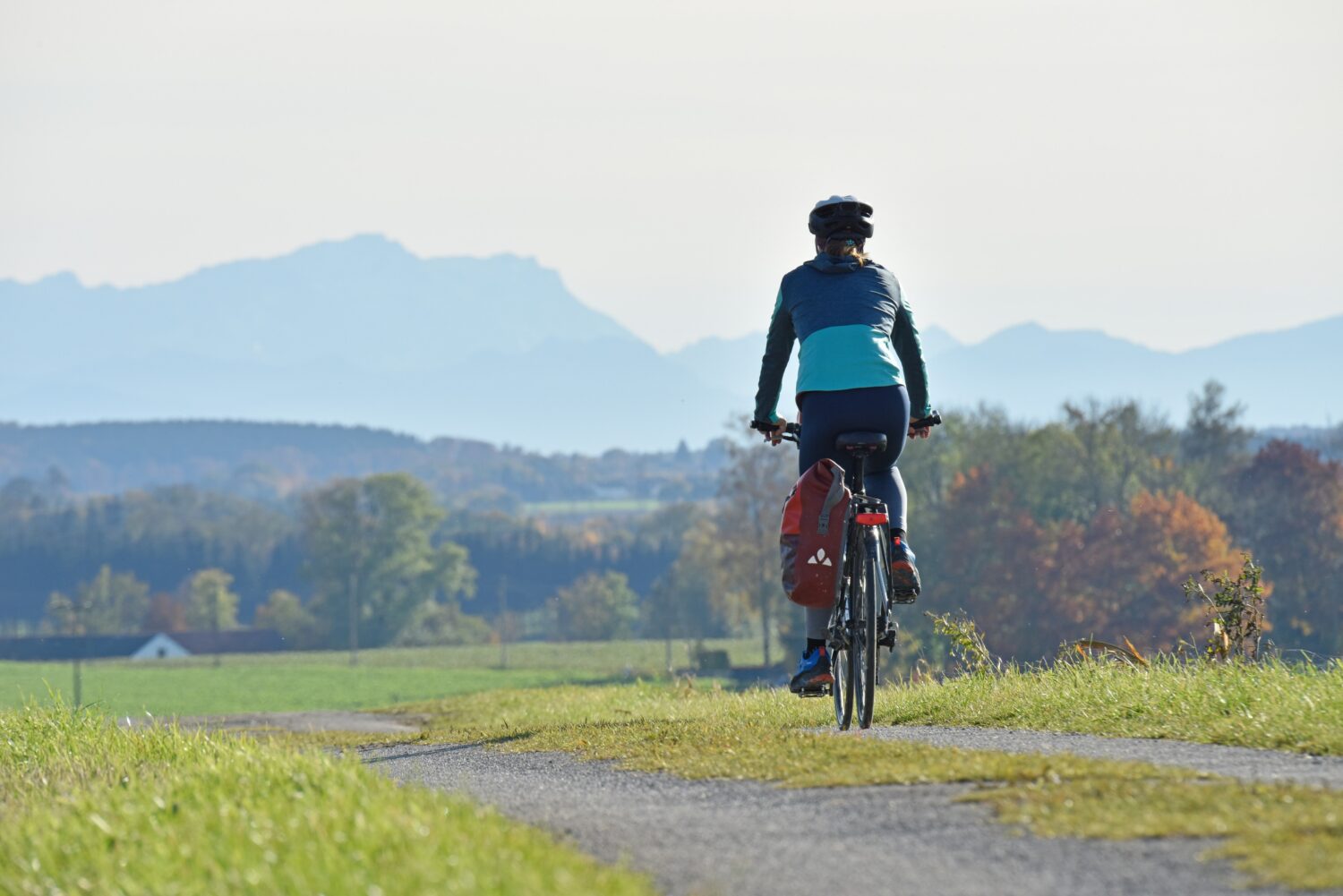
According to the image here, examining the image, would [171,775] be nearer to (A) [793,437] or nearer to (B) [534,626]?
(A) [793,437]

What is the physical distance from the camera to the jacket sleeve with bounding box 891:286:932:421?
8.78 m

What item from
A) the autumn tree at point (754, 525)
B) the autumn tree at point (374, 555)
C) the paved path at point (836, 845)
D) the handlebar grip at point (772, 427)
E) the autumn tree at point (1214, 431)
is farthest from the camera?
the autumn tree at point (374, 555)

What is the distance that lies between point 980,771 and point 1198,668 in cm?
388

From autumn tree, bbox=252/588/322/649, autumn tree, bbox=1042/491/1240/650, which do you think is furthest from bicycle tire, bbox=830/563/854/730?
autumn tree, bbox=252/588/322/649

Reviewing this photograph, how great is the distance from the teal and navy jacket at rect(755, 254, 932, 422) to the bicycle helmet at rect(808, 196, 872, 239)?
130mm

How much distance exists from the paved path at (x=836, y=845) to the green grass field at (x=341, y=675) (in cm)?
4312

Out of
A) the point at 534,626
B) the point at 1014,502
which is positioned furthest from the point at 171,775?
the point at 534,626

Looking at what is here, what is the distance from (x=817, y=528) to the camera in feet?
27.3

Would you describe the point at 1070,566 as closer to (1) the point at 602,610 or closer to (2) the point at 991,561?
(2) the point at 991,561

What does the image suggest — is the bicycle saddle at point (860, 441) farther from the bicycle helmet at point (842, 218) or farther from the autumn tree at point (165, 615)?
the autumn tree at point (165, 615)

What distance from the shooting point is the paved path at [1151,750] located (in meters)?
6.23

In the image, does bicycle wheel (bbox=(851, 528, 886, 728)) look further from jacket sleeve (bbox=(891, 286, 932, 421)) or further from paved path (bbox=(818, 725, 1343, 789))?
jacket sleeve (bbox=(891, 286, 932, 421))

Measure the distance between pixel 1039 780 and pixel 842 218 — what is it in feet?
11.2

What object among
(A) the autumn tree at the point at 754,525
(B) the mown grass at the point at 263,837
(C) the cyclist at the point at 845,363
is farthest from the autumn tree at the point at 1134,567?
(B) the mown grass at the point at 263,837
